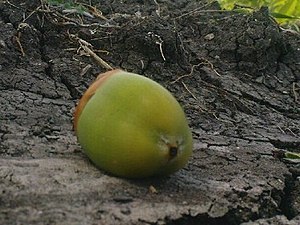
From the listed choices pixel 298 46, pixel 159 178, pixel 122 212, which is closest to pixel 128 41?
pixel 298 46

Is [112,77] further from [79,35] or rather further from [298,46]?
[298,46]

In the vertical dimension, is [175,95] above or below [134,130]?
below

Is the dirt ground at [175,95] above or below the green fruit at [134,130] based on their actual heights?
below

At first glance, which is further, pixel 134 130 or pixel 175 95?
pixel 175 95

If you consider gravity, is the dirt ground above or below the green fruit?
below
